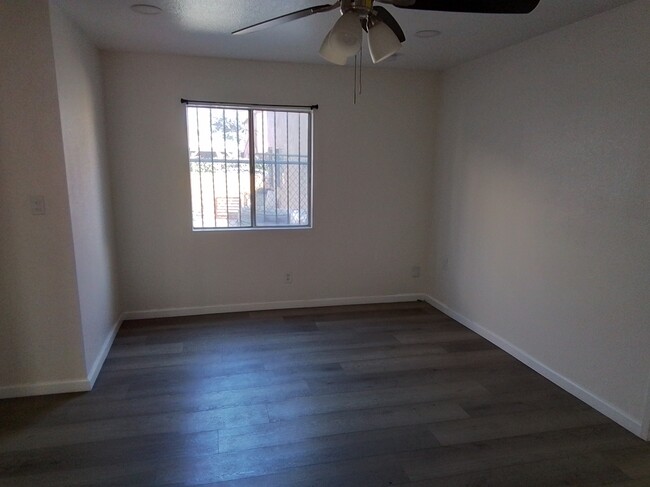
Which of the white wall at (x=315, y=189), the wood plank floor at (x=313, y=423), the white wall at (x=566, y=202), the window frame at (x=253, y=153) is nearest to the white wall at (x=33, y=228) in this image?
the wood plank floor at (x=313, y=423)

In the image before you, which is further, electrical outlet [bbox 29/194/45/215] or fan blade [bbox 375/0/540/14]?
electrical outlet [bbox 29/194/45/215]

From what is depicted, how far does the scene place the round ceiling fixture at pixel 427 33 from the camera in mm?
2748

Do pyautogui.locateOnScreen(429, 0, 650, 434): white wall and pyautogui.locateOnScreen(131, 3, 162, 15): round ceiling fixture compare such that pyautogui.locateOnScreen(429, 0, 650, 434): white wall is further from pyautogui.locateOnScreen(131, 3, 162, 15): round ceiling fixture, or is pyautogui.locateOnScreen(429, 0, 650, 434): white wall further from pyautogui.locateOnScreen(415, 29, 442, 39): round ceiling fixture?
pyautogui.locateOnScreen(131, 3, 162, 15): round ceiling fixture

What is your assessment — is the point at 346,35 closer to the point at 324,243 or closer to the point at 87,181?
the point at 87,181

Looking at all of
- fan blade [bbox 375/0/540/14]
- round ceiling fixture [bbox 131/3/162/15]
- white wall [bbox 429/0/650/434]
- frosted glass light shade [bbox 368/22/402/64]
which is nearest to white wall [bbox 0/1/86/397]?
round ceiling fixture [bbox 131/3/162/15]

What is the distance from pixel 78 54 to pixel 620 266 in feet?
12.1

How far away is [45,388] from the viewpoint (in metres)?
2.54

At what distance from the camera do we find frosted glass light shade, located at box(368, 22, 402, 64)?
5.82 feet

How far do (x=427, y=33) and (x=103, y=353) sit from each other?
329cm

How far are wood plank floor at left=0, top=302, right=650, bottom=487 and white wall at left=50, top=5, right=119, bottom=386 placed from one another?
32 cm

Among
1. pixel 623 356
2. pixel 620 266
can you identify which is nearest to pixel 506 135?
pixel 620 266

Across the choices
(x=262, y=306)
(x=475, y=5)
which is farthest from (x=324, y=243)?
(x=475, y=5)

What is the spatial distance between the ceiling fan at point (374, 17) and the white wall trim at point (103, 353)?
2401 millimetres

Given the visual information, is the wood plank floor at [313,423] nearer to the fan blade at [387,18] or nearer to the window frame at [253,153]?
the window frame at [253,153]
